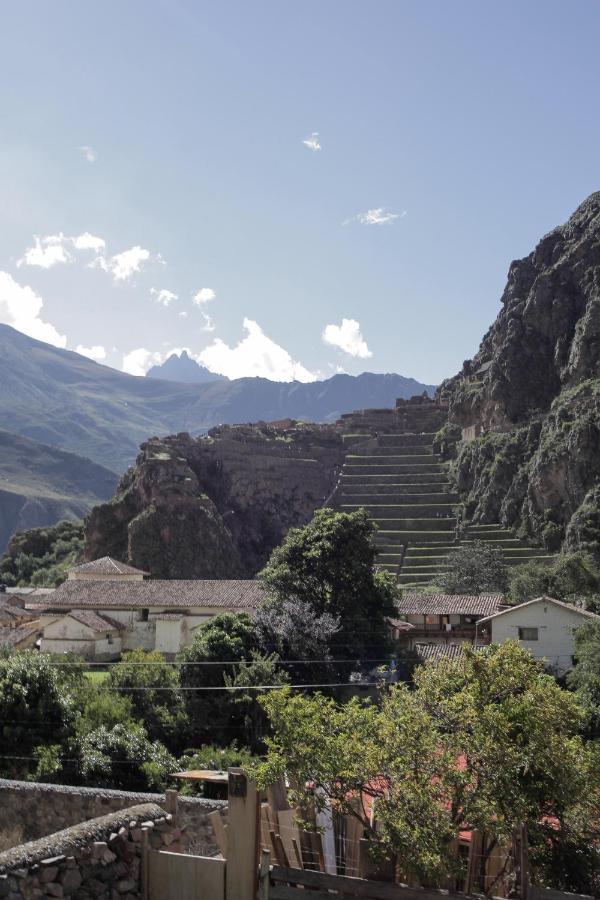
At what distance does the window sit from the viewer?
47344 millimetres

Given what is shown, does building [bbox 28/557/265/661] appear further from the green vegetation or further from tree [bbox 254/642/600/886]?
the green vegetation

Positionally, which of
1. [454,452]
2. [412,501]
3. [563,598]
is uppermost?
[454,452]

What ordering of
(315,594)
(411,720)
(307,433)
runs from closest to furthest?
(411,720) < (315,594) < (307,433)

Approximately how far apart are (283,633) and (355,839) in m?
29.7

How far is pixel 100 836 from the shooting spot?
388 inches

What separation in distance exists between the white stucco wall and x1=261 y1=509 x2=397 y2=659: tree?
635 cm

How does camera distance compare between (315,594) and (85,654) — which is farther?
(85,654)

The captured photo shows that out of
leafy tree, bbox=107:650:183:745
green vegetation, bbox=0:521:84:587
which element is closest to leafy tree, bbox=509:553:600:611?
leafy tree, bbox=107:650:183:745

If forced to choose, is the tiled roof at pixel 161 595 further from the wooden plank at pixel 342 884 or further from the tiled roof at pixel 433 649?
the wooden plank at pixel 342 884

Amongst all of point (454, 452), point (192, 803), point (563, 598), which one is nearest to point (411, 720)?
point (192, 803)

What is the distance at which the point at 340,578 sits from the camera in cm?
4778

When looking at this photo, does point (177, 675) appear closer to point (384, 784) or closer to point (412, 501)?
point (384, 784)

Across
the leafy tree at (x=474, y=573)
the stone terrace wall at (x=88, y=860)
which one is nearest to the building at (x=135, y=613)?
the leafy tree at (x=474, y=573)

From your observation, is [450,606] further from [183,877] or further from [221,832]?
[183,877]
